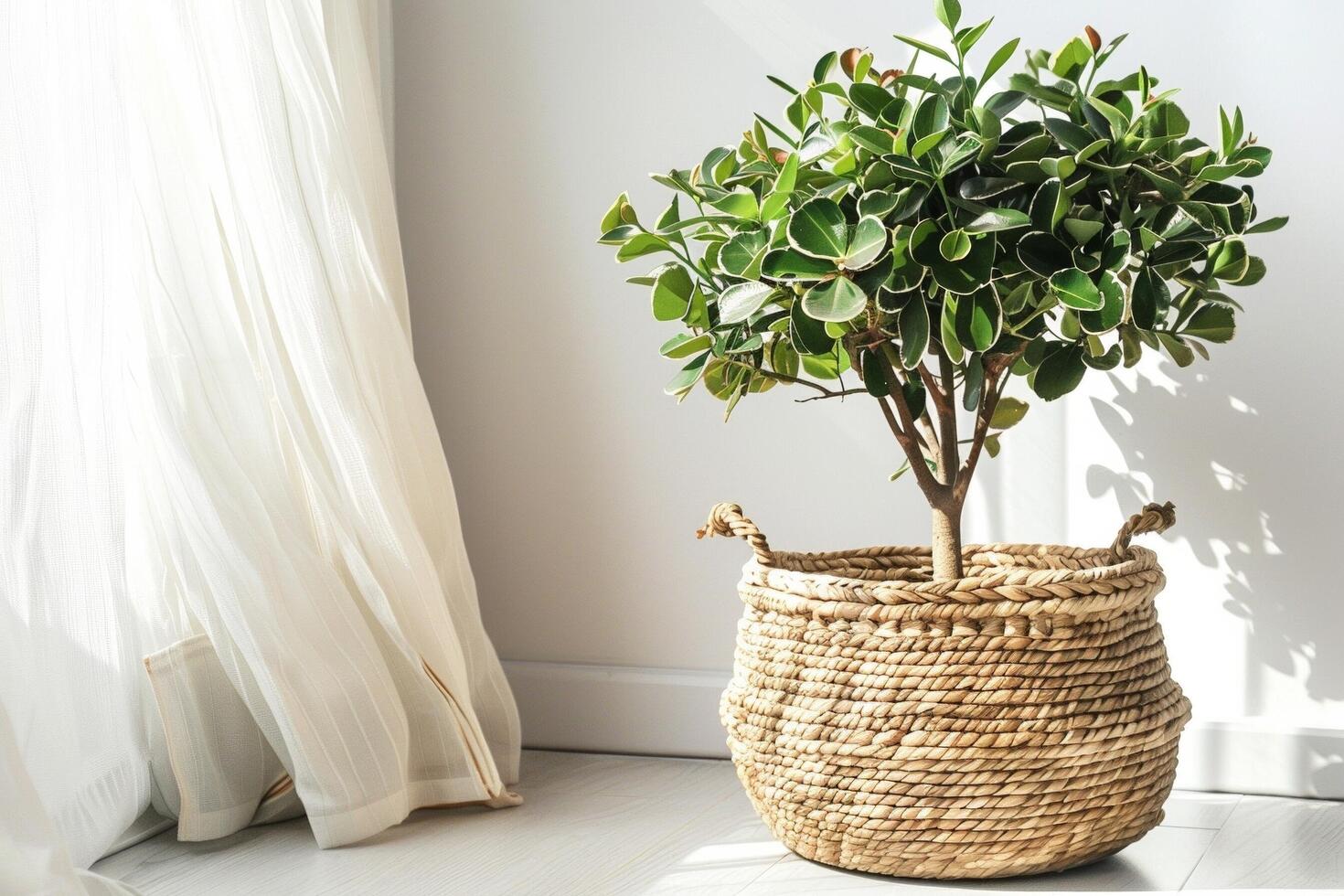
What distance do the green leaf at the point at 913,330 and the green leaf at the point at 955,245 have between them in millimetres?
50

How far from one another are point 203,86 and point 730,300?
1.88 feet

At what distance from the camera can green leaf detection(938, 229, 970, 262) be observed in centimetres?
90

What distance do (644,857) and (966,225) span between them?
2.08 feet

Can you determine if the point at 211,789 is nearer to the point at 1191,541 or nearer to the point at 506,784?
the point at 506,784

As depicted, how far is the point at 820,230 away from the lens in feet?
3.03

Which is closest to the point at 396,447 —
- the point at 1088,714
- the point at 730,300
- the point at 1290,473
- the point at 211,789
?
the point at 211,789

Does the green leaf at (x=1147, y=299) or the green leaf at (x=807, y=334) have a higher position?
the green leaf at (x=1147, y=299)

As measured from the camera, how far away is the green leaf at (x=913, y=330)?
0.93 meters

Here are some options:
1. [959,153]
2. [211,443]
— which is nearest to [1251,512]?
[959,153]

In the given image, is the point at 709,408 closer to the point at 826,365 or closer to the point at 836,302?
the point at 826,365

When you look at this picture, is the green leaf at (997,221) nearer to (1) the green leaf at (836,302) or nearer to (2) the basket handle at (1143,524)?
(1) the green leaf at (836,302)

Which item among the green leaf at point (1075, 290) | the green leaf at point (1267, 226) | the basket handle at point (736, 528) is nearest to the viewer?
the green leaf at point (1075, 290)

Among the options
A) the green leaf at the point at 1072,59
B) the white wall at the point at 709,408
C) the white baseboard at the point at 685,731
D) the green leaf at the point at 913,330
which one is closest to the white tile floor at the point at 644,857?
the white baseboard at the point at 685,731

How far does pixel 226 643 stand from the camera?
1.17 meters
